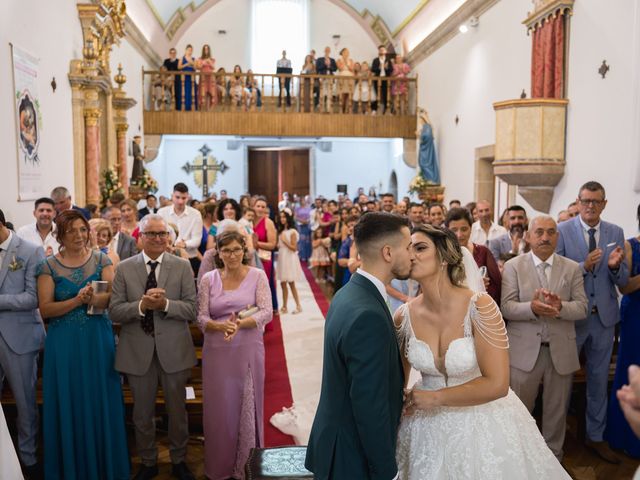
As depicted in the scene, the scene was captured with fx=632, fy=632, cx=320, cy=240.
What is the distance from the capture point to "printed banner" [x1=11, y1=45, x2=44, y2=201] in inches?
274

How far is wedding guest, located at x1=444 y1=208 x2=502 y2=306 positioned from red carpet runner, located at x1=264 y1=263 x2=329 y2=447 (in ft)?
6.20

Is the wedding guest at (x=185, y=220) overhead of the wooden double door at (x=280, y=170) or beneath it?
beneath

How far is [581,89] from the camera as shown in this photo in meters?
7.86

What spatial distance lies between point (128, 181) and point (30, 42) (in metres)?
5.42

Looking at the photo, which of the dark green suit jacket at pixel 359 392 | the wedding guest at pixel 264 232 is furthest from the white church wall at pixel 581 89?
the dark green suit jacket at pixel 359 392

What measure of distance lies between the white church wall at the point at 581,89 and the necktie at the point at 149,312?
4985 mm

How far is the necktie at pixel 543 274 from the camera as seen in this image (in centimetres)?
404

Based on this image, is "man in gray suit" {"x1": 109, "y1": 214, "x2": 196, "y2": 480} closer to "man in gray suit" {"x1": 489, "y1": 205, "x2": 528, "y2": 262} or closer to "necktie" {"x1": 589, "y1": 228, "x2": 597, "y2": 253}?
"necktie" {"x1": 589, "y1": 228, "x2": 597, "y2": 253}

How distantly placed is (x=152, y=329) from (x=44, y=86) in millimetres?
5185

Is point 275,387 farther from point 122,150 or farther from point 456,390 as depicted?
point 122,150

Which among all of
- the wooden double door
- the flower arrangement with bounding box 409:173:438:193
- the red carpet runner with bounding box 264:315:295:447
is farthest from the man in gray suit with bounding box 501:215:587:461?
the wooden double door

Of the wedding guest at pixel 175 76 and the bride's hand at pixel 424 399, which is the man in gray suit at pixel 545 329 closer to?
the bride's hand at pixel 424 399

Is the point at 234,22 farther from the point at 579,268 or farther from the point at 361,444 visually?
the point at 361,444

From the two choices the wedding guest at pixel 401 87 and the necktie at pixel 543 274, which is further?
the wedding guest at pixel 401 87
